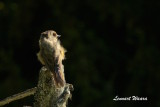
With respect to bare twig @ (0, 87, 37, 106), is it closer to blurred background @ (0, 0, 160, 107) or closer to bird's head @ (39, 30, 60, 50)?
bird's head @ (39, 30, 60, 50)

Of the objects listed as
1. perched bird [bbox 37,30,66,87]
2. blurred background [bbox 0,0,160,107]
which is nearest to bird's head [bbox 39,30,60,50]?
perched bird [bbox 37,30,66,87]

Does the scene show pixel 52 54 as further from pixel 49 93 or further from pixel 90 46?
pixel 90 46

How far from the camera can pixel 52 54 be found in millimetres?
1960

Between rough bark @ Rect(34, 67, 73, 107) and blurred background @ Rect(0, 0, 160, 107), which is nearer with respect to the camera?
rough bark @ Rect(34, 67, 73, 107)

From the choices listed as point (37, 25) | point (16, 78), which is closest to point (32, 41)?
point (37, 25)

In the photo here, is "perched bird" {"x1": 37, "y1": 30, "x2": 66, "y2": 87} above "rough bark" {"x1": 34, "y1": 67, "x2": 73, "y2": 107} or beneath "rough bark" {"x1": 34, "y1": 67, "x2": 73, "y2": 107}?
above

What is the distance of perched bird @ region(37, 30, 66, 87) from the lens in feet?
6.28

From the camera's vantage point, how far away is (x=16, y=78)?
18.8ft

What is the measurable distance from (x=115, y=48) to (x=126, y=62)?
0.24m

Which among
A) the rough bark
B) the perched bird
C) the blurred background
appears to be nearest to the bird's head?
the perched bird

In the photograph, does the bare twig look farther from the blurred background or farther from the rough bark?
the blurred background

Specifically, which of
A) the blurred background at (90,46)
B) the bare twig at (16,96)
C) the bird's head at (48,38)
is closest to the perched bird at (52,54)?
the bird's head at (48,38)

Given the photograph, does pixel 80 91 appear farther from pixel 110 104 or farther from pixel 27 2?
pixel 27 2

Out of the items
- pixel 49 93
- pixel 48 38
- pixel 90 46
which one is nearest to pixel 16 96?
pixel 49 93
